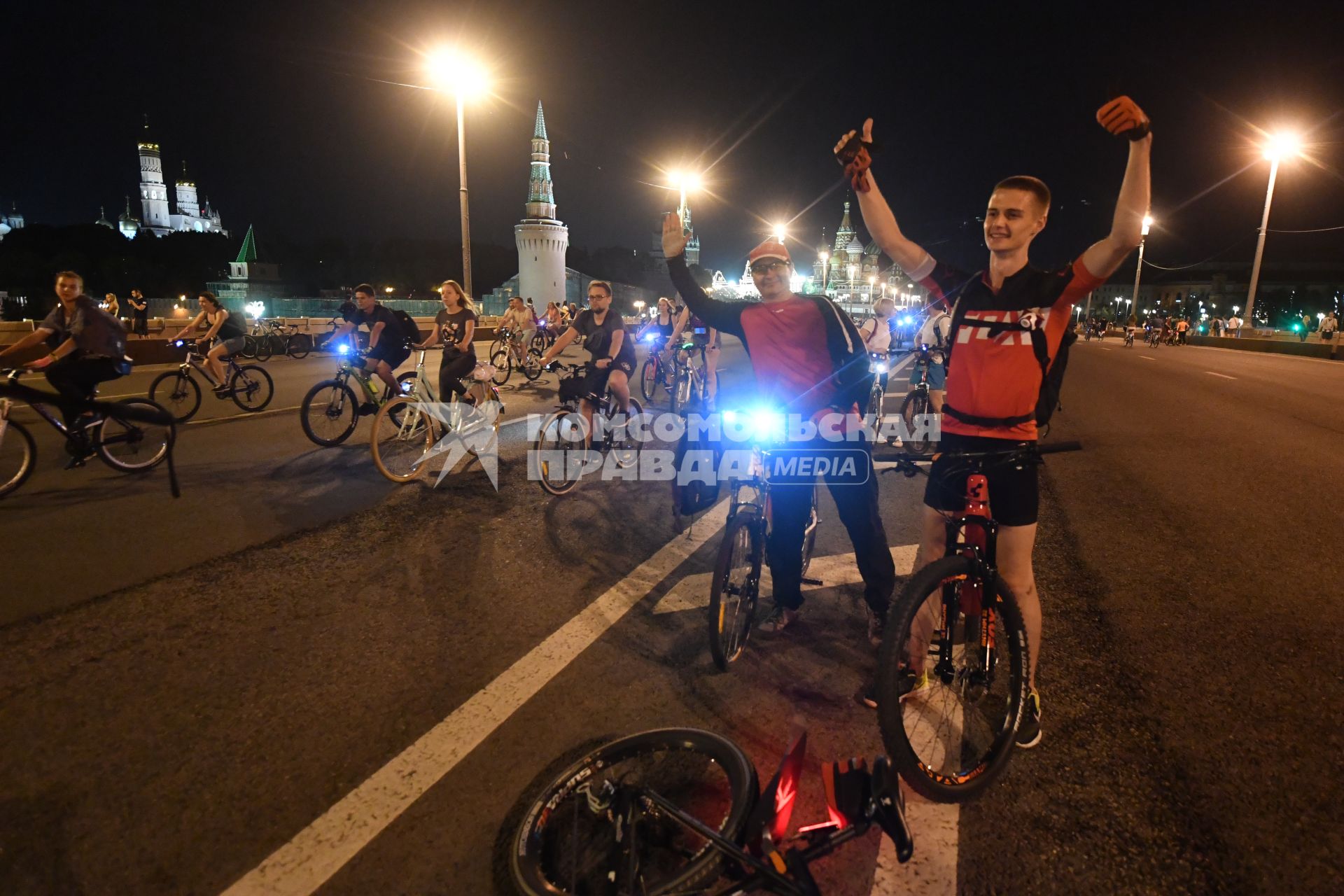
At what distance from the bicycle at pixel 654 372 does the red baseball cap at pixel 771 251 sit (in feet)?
34.8

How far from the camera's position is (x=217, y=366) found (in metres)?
10.9

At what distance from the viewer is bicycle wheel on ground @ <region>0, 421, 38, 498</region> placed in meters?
6.42

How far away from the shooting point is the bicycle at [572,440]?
673 cm

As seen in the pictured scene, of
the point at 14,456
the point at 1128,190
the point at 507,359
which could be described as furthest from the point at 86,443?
the point at 507,359

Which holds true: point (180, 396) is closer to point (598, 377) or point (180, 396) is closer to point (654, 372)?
point (598, 377)

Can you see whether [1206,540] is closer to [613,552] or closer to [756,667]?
[756,667]

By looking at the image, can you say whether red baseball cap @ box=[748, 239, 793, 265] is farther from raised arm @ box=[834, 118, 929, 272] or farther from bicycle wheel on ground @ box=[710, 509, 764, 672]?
bicycle wheel on ground @ box=[710, 509, 764, 672]

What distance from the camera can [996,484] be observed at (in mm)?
2926

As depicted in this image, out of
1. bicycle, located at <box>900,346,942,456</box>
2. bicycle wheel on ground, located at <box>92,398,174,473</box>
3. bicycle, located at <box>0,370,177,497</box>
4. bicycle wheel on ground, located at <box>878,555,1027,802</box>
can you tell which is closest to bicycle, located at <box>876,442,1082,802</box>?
bicycle wheel on ground, located at <box>878,555,1027,802</box>

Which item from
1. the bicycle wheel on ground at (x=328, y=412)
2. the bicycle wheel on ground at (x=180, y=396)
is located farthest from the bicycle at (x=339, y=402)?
the bicycle wheel on ground at (x=180, y=396)

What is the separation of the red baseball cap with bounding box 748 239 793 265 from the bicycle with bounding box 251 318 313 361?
23281 millimetres

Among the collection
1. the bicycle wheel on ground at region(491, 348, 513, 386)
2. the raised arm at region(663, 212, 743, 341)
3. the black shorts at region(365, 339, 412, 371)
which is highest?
the raised arm at region(663, 212, 743, 341)

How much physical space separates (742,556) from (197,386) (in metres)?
10.6

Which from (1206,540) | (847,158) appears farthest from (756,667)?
(1206,540)
